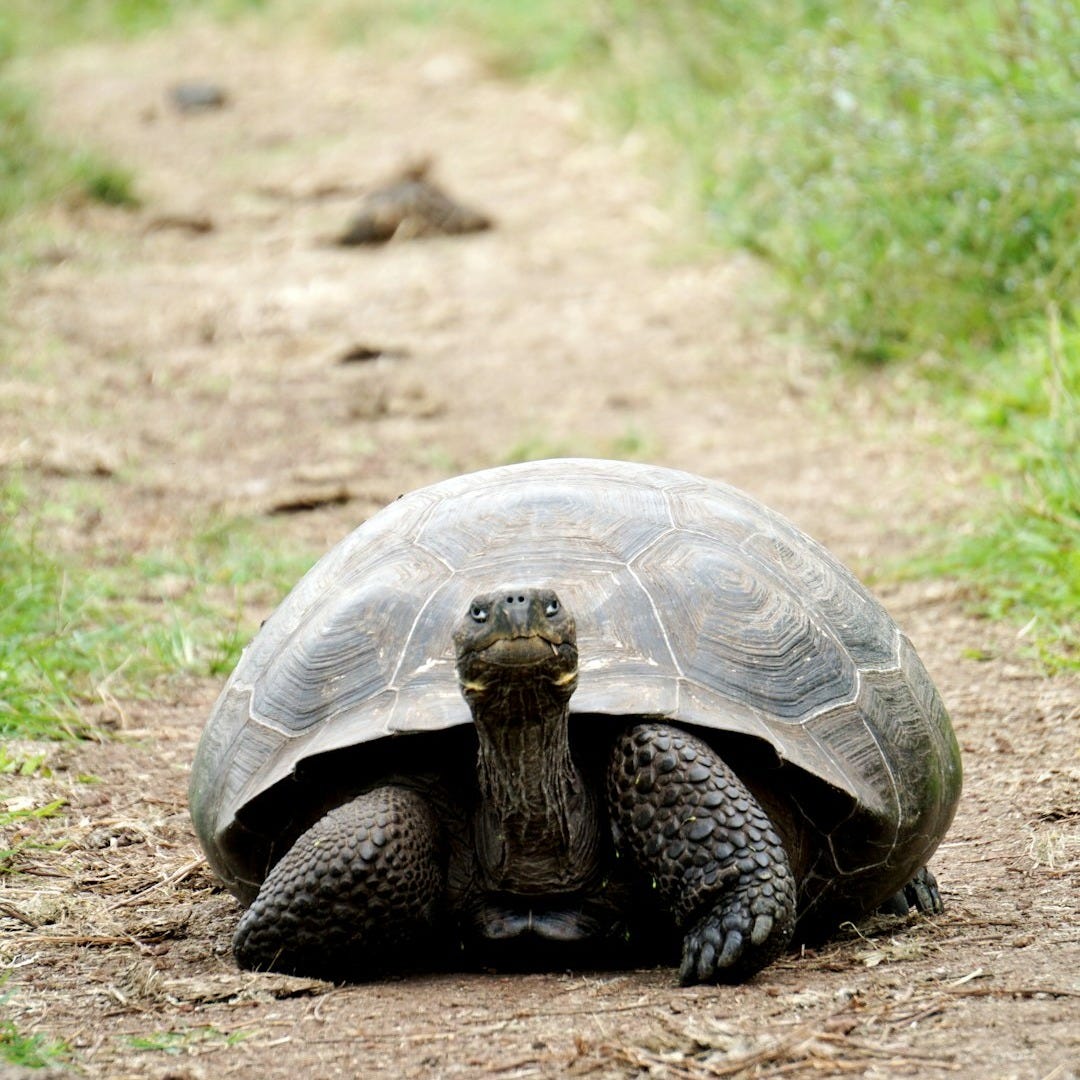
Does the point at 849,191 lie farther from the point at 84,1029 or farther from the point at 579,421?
the point at 84,1029

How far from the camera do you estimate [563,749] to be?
8.94 ft

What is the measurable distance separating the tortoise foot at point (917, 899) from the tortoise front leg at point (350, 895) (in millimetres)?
886

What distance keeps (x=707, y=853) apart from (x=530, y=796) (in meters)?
0.31

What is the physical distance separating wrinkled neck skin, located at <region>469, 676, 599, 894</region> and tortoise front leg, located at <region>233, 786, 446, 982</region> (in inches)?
4.9

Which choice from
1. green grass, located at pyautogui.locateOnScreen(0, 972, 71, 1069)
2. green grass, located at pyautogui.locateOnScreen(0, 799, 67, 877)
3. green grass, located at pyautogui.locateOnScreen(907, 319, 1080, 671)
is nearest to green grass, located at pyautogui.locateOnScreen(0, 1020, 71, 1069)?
green grass, located at pyautogui.locateOnScreen(0, 972, 71, 1069)

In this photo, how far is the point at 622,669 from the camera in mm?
2758

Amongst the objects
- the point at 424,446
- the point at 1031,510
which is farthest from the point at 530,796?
the point at 424,446

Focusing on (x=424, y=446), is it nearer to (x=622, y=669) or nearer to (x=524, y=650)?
(x=622, y=669)

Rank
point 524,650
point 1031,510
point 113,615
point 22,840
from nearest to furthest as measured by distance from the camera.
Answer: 1. point 524,650
2. point 22,840
3. point 113,615
4. point 1031,510

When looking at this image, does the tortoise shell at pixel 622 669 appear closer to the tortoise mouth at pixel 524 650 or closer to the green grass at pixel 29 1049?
the tortoise mouth at pixel 524 650

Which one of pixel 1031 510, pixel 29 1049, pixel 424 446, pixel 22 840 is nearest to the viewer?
pixel 29 1049

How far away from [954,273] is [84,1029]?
5415 millimetres

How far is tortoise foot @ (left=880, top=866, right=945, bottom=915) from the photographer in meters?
3.08

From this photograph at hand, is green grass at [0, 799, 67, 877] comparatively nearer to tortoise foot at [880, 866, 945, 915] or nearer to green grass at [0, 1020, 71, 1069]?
green grass at [0, 1020, 71, 1069]
